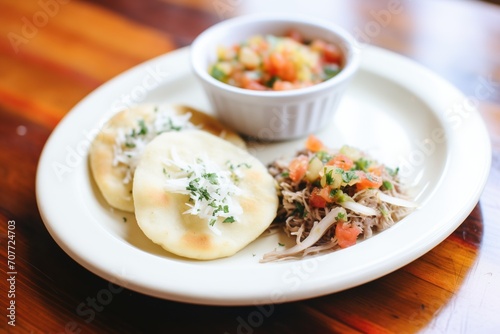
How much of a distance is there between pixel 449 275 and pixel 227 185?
1.07 meters

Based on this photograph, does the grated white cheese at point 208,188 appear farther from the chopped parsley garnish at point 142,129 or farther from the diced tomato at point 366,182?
the diced tomato at point 366,182

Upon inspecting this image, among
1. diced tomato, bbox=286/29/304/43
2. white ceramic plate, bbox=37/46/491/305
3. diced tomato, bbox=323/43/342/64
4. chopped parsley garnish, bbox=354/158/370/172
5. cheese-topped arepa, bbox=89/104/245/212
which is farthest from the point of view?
diced tomato, bbox=286/29/304/43

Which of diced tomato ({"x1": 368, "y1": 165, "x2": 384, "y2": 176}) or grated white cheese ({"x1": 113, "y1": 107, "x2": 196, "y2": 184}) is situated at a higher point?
diced tomato ({"x1": 368, "y1": 165, "x2": 384, "y2": 176})

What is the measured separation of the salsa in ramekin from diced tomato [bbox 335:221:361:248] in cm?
100

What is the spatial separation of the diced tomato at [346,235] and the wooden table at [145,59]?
20cm

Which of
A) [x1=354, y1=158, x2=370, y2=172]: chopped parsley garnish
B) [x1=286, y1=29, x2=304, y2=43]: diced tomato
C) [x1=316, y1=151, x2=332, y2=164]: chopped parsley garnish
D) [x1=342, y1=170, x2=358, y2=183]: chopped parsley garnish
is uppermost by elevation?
[x1=286, y1=29, x2=304, y2=43]: diced tomato

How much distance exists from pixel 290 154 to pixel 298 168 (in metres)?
0.51

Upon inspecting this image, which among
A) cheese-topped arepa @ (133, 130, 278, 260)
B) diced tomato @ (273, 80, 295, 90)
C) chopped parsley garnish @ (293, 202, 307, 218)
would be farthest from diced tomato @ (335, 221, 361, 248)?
diced tomato @ (273, 80, 295, 90)

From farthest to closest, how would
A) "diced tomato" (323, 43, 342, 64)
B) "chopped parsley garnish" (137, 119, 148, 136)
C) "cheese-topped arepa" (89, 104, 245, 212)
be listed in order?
"diced tomato" (323, 43, 342, 64) < "chopped parsley garnish" (137, 119, 148, 136) < "cheese-topped arepa" (89, 104, 245, 212)

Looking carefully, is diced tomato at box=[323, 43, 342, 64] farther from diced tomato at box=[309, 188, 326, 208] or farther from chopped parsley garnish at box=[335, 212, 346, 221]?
chopped parsley garnish at box=[335, 212, 346, 221]

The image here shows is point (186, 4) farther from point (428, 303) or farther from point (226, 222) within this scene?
point (428, 303)

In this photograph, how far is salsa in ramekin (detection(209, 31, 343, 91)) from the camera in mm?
3111

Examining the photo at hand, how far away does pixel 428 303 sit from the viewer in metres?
2.21

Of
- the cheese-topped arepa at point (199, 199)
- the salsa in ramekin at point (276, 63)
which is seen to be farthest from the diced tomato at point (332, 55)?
the cheese-topped arepa at point (199, 199)
